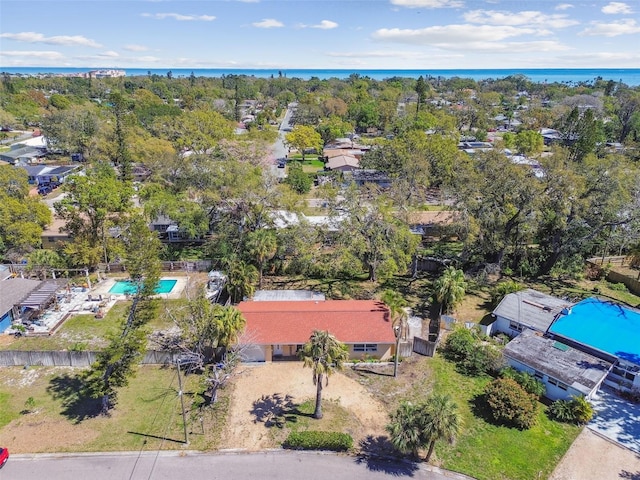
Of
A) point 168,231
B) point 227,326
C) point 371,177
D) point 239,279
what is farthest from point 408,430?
point 371,177

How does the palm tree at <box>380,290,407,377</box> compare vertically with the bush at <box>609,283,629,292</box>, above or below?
above

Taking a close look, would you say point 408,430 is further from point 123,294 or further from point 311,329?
point 123,294

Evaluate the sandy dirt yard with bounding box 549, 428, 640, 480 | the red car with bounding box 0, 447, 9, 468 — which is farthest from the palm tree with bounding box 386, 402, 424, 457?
the red car with bounding box 0, 447, 9, 468

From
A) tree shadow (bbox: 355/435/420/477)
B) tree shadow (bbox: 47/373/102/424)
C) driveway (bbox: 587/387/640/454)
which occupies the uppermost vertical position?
driveway (bbox: 587/387/640/454)

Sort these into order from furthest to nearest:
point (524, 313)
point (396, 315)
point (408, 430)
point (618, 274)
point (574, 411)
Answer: point (618, 274)
point (524, 313)
point (396, 315)
point (574, 411)
point (408, 430)

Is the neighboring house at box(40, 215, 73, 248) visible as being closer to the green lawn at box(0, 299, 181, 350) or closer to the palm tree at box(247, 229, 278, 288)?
the green lawn at box(0, 299, 181, 350)

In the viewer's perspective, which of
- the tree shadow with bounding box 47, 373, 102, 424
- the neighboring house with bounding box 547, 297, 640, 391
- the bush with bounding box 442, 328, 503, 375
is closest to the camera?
the tree shadow with bounding box 47, 373, 102, 424
